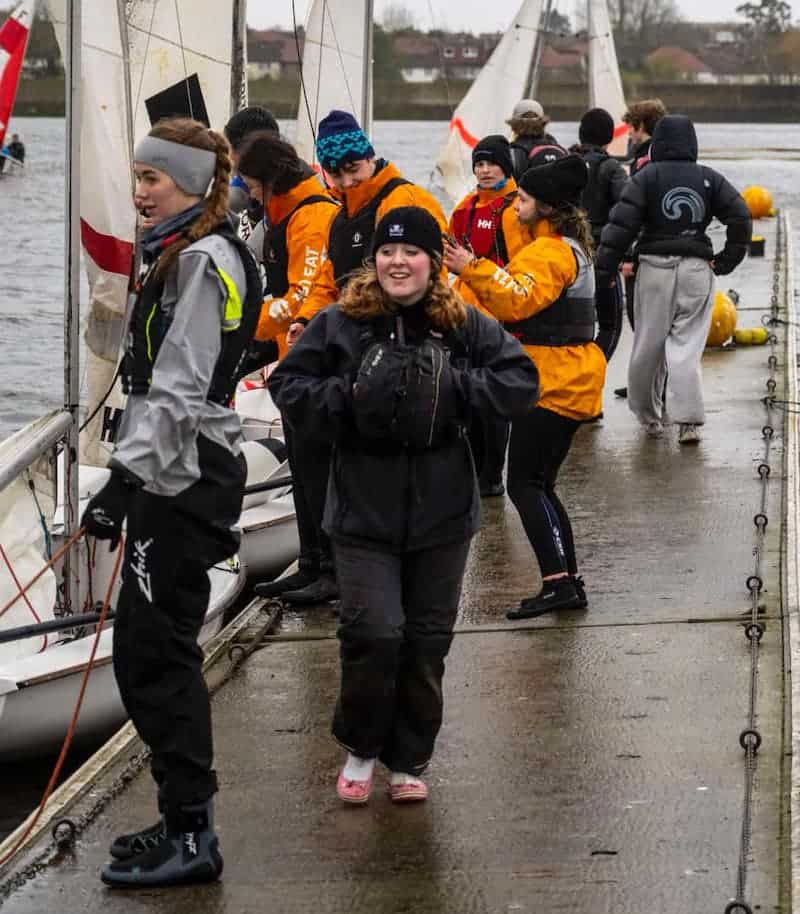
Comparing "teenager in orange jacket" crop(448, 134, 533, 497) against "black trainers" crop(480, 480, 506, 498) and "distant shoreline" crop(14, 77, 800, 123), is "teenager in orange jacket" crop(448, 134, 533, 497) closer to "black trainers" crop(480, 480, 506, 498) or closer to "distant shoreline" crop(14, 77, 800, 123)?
"black trainers" crop(480, 480, 506, 498)

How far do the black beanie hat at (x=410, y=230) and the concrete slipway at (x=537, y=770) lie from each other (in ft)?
5.16

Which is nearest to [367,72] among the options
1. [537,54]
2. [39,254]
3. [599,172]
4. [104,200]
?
[599,172]

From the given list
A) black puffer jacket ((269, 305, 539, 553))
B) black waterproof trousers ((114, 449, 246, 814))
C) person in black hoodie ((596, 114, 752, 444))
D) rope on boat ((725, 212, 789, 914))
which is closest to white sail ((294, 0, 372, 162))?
rope on boat ((725, 212, 789, 914))

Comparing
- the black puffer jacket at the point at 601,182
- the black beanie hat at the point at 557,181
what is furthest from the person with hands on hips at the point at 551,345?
the black puffer jacket at the point at 601,182

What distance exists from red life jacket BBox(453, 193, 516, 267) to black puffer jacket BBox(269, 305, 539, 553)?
3793 mm

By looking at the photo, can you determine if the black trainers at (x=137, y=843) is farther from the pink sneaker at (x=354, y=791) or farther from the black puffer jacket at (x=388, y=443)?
the black puffer jacket at (x=388, y=443)

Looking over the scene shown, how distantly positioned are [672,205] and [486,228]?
5.07ft

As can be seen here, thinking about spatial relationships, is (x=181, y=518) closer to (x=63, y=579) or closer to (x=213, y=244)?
(x=213, y=244)

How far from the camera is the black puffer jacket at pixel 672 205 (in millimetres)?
9961

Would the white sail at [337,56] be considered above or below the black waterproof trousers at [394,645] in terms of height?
above

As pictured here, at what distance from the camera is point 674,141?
989cm

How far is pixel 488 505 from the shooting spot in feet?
30.3

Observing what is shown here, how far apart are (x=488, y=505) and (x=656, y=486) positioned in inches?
35.7

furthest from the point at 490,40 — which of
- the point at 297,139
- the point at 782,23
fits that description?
the point at 297,139
